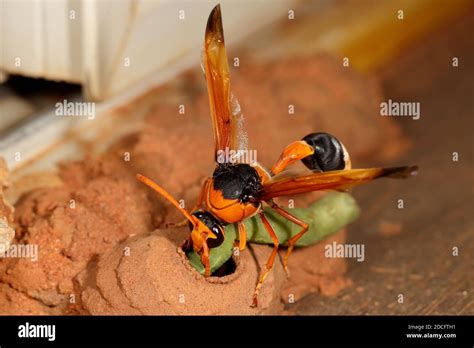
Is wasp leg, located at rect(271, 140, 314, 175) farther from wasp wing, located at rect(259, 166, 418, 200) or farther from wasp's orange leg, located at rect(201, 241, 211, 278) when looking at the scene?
wasp's orange leg, located at rect(201, 241, 211, 278)

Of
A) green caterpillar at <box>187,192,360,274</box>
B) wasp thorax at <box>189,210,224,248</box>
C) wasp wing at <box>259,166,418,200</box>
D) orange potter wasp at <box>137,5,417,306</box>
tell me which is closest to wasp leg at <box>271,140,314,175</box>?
orange potter wasp at <box>137,5,417,306</box>

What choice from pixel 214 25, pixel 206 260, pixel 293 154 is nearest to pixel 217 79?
pixel 214 25

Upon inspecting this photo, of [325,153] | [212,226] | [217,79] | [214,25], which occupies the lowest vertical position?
[212,226]

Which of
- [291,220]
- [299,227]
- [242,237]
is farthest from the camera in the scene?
[299,227]

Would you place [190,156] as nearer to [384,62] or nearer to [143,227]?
[143,227]

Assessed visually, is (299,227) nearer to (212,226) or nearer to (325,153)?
(325,153)

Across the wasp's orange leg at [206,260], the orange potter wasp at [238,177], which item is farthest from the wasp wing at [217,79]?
the wasp's orange leg at [206,260]
